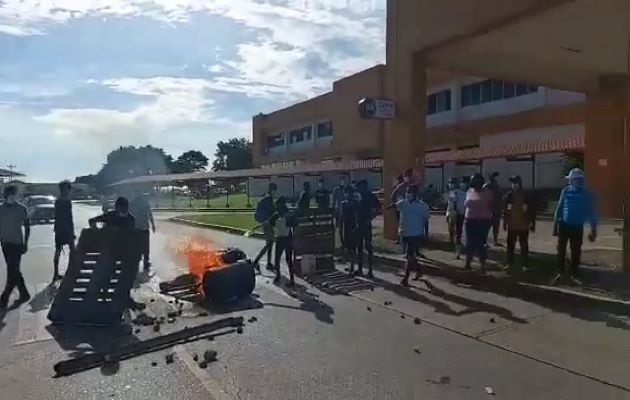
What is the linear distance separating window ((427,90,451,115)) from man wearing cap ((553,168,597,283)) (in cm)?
3349

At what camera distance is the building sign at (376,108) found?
1487 cm

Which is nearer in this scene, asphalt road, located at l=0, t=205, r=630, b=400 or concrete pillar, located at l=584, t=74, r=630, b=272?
asphalt road, located at l=0, t=205, r=630, b=400

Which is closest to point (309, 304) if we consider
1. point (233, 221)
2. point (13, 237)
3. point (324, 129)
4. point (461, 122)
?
point (13, 237)

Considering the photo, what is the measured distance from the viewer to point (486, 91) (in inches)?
1508

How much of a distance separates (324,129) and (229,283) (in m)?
52.6

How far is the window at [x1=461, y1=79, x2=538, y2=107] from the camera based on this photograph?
35.5 metres

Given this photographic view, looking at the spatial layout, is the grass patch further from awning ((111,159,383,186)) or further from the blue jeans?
the blue jeans

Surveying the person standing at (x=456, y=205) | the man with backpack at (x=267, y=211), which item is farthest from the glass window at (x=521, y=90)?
the man with backpack at (x=267, y=211)

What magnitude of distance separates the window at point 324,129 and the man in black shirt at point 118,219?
1968 inches

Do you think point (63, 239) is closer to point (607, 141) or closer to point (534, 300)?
point (534, 300)

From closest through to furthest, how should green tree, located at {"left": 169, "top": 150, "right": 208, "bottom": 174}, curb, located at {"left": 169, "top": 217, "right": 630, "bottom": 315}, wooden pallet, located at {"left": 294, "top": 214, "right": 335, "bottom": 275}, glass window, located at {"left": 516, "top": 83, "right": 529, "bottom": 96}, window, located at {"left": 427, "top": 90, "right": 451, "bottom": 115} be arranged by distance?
curb, located at {"left": 169, "top": 217, "right": 630, "bottom": 315} → wooden pallet, located at {"left": 294, "top": 214, "right": 335, "bottom": 275} → glass window, located at {"left": 516, "top": 83, "right": 529, "bottom": 96} → window, located at {"left": 427, "top": 90, "right": 451, "bottom": 115} → green tree, located at {"left": 169, "top": 150, "right": 208, "bottom": 174}

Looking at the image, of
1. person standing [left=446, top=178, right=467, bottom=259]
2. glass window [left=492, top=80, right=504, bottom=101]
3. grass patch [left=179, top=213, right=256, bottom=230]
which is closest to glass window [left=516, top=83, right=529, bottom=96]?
glass window [left=492, top=80, right=504, bottom=101]

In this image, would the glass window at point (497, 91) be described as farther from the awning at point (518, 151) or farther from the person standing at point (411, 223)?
the person standing at point (411, 223)

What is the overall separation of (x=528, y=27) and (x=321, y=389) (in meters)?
9.93
